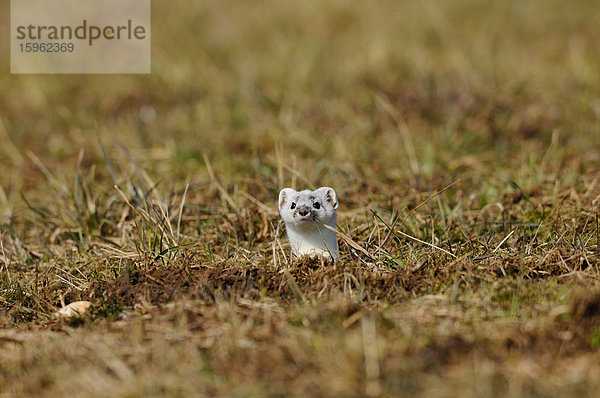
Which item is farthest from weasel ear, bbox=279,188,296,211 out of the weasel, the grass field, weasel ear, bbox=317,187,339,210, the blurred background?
the blurred background

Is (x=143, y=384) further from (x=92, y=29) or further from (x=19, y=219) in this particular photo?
(x=92, y=29)

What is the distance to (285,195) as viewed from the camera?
352 centimetres

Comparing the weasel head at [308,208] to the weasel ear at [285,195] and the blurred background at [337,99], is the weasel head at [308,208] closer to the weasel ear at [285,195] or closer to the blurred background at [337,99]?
the weasel ear at [285,195]

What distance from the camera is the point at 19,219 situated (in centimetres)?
490

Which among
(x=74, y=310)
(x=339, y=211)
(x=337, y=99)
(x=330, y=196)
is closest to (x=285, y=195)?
(x=330, y=196)

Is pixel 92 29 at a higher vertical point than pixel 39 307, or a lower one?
higher

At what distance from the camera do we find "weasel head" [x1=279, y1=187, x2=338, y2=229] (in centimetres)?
331

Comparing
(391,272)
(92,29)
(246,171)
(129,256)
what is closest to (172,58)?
(92,29)

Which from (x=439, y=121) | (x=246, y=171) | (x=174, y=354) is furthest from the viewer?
(x=439, y=121)

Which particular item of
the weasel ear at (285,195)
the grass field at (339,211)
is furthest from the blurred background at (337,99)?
the weasel ear at (285,195)

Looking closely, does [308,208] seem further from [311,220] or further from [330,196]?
[330,196]

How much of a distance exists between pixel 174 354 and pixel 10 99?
5.79 metres

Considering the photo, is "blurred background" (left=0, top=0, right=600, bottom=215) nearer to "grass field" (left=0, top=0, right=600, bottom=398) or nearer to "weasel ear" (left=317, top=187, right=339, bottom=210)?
"grass field" (left=0, top=0, right=600, bottom=398)

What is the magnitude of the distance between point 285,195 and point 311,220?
0.87 ft
